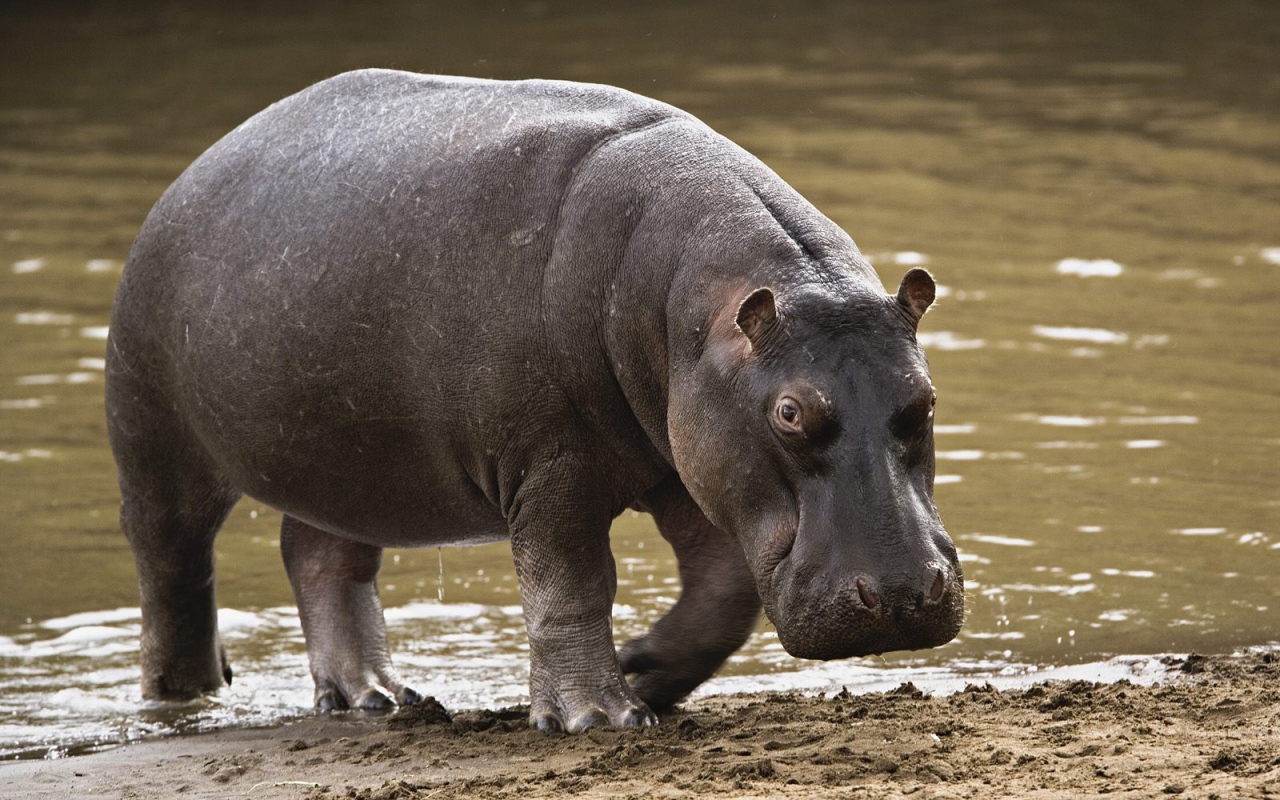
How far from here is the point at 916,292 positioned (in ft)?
15.5

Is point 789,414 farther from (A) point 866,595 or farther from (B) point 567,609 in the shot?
(B) point 567,609

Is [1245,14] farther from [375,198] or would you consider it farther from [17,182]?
[375,198]

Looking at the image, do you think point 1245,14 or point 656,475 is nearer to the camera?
point 656,475

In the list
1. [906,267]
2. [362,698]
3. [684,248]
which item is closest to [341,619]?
[362,698]

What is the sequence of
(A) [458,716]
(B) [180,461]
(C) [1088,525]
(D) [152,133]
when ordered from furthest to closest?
(D) [152,133]
(C) [1088,525]
(B) [180,461]
(A) [458,716]

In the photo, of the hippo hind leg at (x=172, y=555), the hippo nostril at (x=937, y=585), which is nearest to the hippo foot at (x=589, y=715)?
the hippo nostril at (x=937, y=585)

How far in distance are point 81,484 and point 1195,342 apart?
18.1ft

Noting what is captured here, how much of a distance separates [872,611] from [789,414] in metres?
0.49

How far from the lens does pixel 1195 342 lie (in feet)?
34.1

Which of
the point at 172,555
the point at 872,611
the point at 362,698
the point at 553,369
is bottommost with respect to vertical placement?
the point at 362,698

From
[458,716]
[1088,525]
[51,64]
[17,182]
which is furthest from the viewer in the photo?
[51,64]

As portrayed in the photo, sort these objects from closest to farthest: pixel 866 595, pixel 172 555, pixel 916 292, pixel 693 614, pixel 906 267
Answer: pixel 866 595 → pixel 916 292 → pixel 693 614 → pixel 172 555 → pixel 906 267

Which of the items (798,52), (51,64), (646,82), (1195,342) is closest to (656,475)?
(1195,342)

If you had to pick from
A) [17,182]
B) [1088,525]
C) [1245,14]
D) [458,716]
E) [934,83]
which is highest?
[1245,14]
